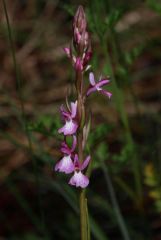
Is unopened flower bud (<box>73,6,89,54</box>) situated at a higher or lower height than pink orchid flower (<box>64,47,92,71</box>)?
higher

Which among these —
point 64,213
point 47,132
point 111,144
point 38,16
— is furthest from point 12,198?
point 38,16

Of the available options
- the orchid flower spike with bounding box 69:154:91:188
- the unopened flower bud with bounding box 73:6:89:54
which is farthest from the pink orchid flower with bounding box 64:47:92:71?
the orchid flower spike with bounding box 69:154:91:188

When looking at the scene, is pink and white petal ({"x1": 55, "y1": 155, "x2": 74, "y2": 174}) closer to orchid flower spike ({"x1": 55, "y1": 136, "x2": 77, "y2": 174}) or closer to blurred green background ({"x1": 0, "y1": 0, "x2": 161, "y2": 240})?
orchid flower spike ({"x1": 55, "y1": 136, "x2": 77, "y2": 174})

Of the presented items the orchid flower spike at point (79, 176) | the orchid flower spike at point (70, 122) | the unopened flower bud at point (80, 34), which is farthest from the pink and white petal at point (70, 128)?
the unopened flower bud at point (80, 34)

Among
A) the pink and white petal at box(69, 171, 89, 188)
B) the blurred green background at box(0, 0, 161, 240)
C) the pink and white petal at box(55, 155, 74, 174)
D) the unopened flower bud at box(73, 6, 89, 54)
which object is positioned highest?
the blurred green background at box(0, 0, 161, 240)

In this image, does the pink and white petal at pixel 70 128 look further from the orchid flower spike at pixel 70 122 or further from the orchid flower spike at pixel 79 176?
the orchid flower spike at pixel 79 176

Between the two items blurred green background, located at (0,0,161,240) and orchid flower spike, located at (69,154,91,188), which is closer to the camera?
orchid flower spike, located at (69,154,91,188)

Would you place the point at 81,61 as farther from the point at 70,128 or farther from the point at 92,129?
the point at 92,129

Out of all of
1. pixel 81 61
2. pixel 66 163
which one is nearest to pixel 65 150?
pixel 66 163
